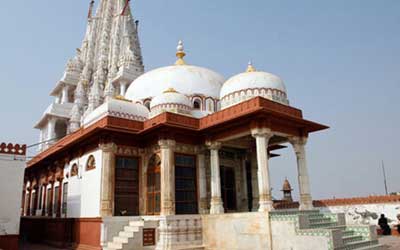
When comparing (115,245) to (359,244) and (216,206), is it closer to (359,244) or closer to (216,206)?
(216,206)

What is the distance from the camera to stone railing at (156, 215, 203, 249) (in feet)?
40.0

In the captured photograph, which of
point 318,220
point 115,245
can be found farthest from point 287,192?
point 115,245

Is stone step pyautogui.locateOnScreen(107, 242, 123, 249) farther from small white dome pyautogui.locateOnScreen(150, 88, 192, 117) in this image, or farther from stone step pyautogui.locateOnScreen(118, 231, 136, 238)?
small white dome pyautogui.locateOnScreen(150, 88, 192, 117)

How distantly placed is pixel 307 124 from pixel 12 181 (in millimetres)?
10959

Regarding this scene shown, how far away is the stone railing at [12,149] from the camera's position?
12.1 m

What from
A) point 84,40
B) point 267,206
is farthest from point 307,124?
point 84,40

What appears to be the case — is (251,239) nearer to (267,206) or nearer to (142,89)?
(267,206)

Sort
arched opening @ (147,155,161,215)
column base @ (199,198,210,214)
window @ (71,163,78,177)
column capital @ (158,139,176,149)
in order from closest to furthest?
column capital @ (158,139,176,149) < arched opening @ (147,155,161,215) < column base @ (199,198,210,214) < window @ (71,163,78,177)

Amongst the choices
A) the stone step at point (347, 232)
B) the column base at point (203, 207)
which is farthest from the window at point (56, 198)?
the stone step at point (347, 232)

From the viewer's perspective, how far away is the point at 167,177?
42.4 feet

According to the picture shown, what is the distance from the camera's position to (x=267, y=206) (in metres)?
11.2

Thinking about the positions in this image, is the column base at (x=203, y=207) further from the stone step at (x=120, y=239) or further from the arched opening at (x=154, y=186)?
the stone step at (x=120, y=239)

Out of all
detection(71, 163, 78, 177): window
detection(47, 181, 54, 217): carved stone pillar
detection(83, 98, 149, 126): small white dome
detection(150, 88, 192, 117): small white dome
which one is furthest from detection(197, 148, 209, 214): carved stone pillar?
detection(47, 181, 54, 217): carved stone pillar

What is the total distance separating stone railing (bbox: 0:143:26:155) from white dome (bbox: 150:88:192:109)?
576 cm
